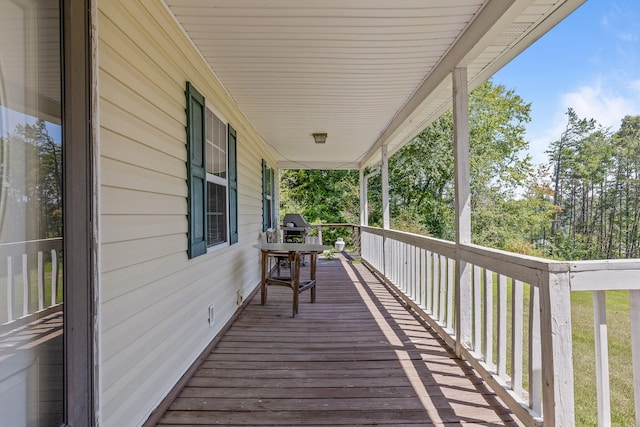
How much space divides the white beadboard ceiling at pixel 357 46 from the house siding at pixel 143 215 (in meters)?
0.38

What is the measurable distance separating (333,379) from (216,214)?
1.92 metres

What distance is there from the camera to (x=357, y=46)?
2668 mm

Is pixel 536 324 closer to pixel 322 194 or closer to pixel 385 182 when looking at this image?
pixel 385 182

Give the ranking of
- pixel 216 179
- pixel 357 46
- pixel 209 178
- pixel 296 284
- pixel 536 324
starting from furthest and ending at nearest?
pixel 296 284 < pixel 216 179 < pixel 209 178 < pixel 357 46 < pixel 536 324

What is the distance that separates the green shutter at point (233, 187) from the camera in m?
3.87

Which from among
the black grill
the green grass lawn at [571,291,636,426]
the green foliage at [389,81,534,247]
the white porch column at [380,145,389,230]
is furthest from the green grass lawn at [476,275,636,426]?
the green foliage at [389,81,534,247]

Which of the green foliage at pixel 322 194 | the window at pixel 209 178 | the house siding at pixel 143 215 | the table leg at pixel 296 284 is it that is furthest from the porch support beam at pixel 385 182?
the green foliage at pixel 322 194

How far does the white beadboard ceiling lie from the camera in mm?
2146

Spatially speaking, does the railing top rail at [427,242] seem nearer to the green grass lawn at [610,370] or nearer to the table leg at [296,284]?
the green grass lawn at [610,370]

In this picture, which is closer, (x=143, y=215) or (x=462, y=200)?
(x=143, y=215)

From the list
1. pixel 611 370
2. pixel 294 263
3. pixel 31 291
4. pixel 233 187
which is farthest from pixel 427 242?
pixel 31 291

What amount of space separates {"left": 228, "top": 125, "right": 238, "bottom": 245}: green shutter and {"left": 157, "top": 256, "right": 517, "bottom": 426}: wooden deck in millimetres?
1017

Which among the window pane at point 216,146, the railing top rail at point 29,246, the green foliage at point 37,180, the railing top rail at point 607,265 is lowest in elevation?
the railing top rail at point 607,265

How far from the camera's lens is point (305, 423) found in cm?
191
